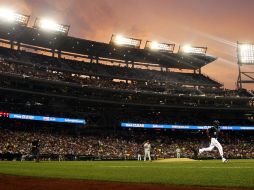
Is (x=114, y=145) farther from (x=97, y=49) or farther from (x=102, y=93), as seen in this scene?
(x=97, y=49)

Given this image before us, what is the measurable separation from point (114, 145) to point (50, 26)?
68.1ft

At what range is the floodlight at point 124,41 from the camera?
5530 centimetres

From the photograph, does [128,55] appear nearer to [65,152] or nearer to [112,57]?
[112,57]

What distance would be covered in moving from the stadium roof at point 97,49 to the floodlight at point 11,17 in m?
0.95

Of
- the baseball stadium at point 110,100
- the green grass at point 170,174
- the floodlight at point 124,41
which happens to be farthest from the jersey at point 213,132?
the floodlight at point 124,41

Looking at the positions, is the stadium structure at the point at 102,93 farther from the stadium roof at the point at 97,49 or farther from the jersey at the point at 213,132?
the jersey at the point at 213,132

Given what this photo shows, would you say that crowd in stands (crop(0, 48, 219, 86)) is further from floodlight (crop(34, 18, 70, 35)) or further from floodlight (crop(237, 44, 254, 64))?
floodlight (crop(237, 44, 254, 64))

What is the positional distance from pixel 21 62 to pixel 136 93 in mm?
17949

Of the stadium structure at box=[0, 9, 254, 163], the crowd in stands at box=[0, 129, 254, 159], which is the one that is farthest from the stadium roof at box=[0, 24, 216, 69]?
the crowd in stands at box=[0, 129, 254, 159]

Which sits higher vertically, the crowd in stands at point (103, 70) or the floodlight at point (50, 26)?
the floodlight at point (50, 26)

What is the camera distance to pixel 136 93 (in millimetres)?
50438

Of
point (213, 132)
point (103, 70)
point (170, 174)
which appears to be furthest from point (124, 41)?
point (170, 174)

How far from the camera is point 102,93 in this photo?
5016cm

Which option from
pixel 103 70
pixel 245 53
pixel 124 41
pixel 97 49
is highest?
pixel 124 41
